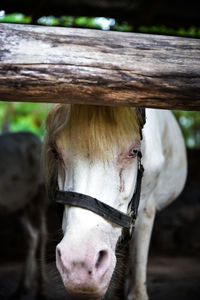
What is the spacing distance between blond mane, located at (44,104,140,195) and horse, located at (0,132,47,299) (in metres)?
2.63

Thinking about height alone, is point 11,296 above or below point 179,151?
below

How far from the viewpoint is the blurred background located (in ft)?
16.0

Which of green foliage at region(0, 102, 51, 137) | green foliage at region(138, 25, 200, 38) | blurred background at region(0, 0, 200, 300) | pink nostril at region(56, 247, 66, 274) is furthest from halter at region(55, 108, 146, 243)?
green foliage at region(0, 102, 51, 137)

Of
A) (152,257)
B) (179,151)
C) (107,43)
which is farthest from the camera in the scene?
(152,257)

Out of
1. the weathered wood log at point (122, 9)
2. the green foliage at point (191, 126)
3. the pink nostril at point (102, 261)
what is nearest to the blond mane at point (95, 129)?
the pink nostril at point (102, 261)

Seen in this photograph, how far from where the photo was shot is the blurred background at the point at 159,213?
4879mm

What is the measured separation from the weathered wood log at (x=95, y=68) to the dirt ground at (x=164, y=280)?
7.44 feet

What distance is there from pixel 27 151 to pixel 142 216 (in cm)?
231

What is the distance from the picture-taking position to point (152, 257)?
6082mm

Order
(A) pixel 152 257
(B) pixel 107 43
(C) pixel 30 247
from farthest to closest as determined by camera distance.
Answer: (A) pixel 152 257 → (C) pixel 30 247 → (B) pixel 107 43

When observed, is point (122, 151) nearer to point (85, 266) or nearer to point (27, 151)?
point (85, 266)

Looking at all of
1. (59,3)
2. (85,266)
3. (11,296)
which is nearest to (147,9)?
(59,3)

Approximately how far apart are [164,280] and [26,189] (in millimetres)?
1902

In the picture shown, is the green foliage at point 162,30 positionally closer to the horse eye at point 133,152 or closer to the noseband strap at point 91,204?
the horse eye at point 133,152
